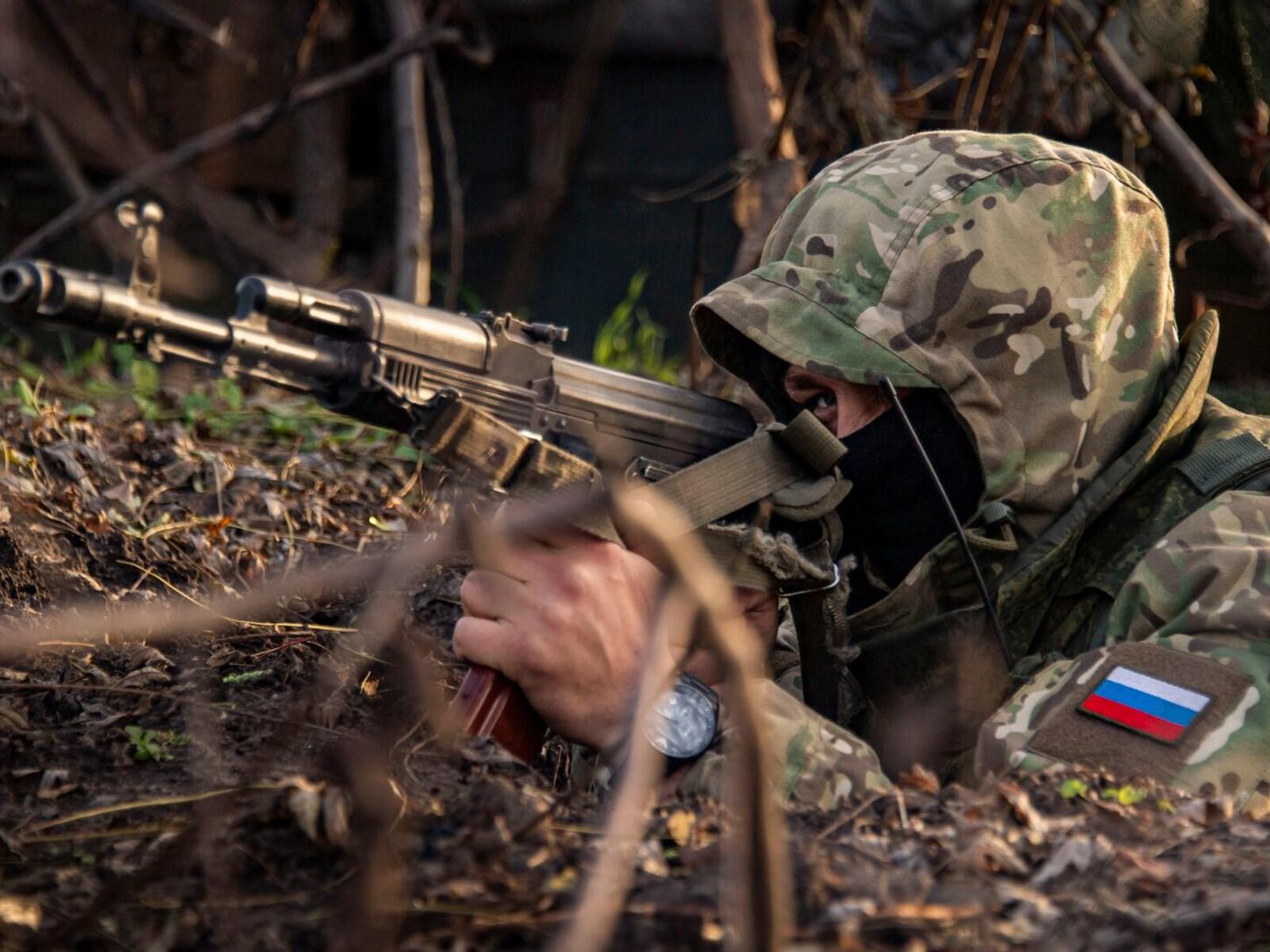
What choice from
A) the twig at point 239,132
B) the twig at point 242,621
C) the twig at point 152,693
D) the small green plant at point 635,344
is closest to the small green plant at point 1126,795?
the twig at point 152,693

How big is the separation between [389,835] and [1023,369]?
136 centimetres

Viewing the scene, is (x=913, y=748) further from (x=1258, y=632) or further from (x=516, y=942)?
(x=516, y=942)

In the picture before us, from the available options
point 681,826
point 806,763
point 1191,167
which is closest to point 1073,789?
point 806,763

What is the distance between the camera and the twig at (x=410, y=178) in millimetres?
5719

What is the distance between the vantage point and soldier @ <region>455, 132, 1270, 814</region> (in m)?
2.26

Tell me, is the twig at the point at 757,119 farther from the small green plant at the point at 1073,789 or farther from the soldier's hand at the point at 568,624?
the small green plant at the point at 1073,789

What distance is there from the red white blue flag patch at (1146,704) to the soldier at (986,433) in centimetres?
11

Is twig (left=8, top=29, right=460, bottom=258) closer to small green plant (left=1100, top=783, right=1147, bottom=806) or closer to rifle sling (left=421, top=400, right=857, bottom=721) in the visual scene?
rifle sling (left=421, top=400, right=857, bottom=721)

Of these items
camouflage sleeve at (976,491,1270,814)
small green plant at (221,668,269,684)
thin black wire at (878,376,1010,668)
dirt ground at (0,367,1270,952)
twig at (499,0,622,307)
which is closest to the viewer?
dirt ground at (0,367,1270,952)

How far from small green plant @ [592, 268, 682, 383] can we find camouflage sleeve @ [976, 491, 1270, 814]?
3209mm

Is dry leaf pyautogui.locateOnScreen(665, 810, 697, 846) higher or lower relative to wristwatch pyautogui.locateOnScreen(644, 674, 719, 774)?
lower

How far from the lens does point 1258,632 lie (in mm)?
2096

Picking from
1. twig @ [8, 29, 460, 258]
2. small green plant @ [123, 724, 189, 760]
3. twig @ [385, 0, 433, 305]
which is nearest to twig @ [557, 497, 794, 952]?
small green plant @ [123, 724, 189, 760]

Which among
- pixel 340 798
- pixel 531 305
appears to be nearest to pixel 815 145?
pixel 531 305
